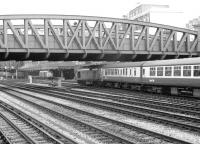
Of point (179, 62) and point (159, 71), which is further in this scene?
point (159, 71)

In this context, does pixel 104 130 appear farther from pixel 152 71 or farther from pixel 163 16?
pixel 163 16

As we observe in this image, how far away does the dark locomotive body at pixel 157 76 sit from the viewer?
24.2 meters

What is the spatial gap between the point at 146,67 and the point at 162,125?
17.0 meters

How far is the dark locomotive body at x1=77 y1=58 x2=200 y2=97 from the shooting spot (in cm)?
2417

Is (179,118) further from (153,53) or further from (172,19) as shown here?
(172,19)

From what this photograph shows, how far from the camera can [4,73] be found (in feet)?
410

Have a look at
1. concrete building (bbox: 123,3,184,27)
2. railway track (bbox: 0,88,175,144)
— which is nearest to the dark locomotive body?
railway track (bbox: 0,88,175,144)

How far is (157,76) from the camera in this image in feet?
93.3

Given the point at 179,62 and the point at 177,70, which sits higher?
the point at 179,62

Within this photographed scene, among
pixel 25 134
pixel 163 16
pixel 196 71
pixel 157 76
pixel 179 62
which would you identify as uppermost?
pixel 163 16

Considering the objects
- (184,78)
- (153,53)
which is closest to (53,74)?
(153,53)

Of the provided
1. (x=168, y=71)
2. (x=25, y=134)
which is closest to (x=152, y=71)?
(x=168, y=71)

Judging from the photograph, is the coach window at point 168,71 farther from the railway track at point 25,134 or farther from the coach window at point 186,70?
the railway track at point 25,134

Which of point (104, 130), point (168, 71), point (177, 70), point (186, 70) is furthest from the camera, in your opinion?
point (168, 71)
